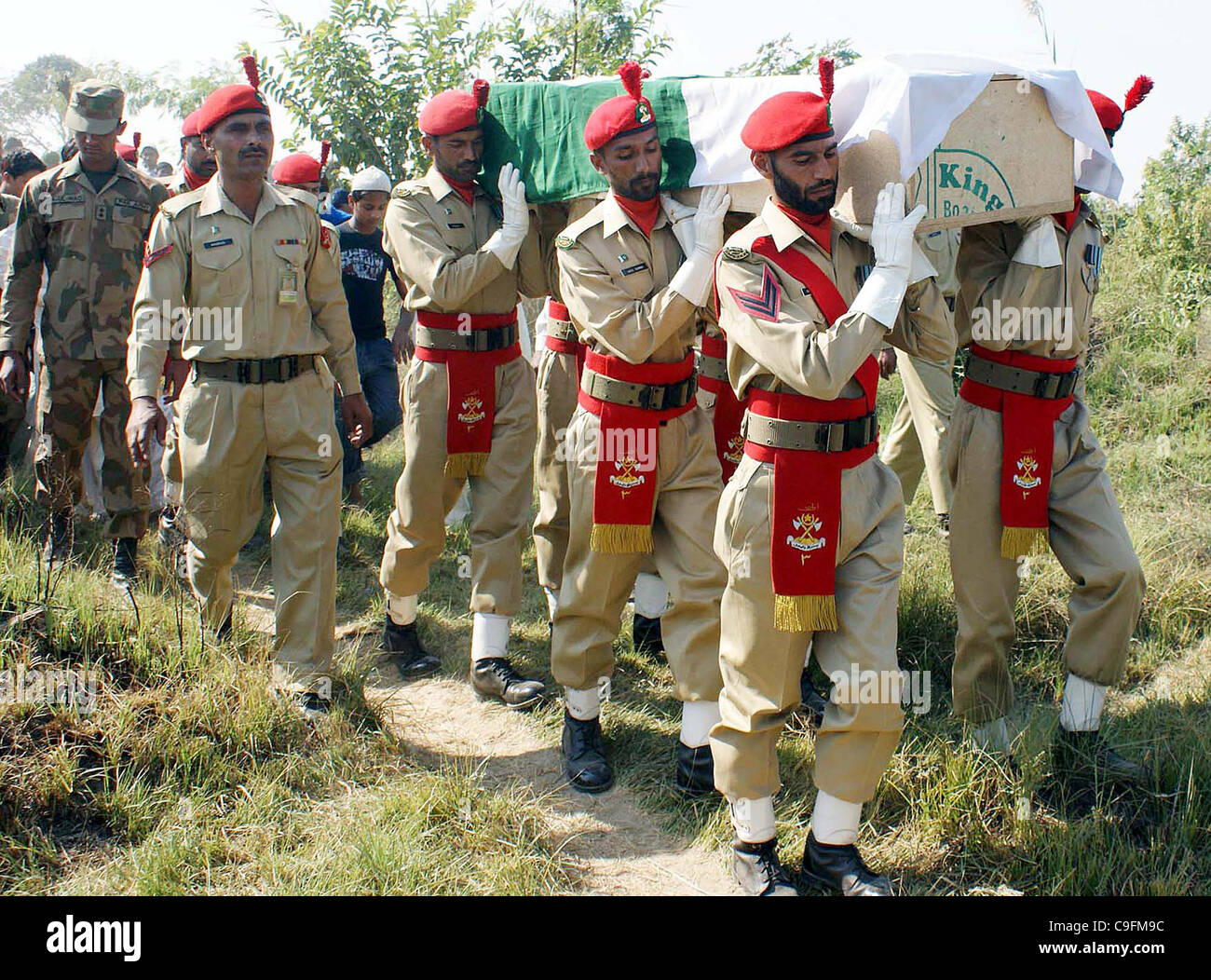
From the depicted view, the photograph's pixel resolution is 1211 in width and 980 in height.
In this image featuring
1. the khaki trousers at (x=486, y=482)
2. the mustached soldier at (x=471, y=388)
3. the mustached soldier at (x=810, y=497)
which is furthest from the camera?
the khaki trousers at (x=486, y=482)

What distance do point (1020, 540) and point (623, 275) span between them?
1714 millimetres

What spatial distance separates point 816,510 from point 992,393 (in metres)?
1.19

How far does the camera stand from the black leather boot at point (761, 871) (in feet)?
11.3

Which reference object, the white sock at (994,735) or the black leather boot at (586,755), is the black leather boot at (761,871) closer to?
the black leather boot at (586,755)

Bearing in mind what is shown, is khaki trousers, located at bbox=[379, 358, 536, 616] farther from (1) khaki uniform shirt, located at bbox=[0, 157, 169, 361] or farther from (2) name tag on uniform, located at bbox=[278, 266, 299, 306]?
(1) khaki uniform shirt, located at bbox=[0, 157, 169, 361]

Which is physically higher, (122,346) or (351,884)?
(122,346)

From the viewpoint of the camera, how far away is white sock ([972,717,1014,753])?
4.09 meters

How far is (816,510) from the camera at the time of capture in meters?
3.32

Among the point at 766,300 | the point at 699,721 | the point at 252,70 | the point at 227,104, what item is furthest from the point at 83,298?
the point at 766,300

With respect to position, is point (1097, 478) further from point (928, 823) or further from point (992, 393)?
point (928, 823)

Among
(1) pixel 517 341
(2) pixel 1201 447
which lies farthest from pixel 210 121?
(2) pixel 1201 447

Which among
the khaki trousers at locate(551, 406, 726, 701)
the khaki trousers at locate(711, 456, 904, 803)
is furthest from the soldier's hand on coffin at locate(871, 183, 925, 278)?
the khaki trousers at locate(551, 406, 726, 701)

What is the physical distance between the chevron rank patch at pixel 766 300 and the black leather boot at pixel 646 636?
2411mm

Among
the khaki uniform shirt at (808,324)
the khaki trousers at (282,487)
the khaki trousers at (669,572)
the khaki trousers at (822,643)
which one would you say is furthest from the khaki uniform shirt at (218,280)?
the khaki trousers at (822,643)
